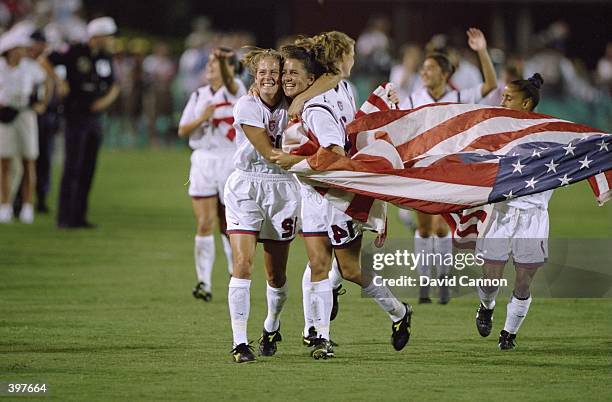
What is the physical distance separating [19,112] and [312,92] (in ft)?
36.5

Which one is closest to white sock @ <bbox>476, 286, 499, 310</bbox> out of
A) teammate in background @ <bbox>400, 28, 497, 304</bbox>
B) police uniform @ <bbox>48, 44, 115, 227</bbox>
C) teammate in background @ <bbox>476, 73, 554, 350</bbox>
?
teammate in background @ <bbox>476, 73, 554, 350</bbox>

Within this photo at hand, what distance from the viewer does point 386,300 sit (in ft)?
32.1

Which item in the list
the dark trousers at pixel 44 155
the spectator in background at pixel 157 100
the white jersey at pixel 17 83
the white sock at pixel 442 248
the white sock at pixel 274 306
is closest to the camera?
the white sock at pixel 274 306

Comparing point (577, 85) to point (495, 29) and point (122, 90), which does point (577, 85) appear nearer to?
point (495, 29)

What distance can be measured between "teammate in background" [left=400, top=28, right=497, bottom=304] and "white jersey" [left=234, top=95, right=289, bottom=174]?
3.00m

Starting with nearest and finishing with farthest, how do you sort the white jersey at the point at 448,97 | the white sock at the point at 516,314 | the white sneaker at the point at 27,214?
the white sock at the point at 516,314 → the white jersey at the point at 448,97 → the white sneaker at the point at 27,214

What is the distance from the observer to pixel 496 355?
973 cm

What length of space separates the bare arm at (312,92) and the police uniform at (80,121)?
9.35m

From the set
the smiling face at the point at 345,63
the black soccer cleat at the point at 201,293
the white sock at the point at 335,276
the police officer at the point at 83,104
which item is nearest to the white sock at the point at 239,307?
the white sock at the point at 335,276

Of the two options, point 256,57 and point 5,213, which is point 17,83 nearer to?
point 5,213

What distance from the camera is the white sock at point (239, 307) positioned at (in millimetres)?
9234

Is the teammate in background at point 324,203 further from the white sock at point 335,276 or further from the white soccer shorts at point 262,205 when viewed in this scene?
the white sock at point 335,276

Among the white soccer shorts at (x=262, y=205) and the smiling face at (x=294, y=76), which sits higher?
the smiling face at (x=294, y=76)

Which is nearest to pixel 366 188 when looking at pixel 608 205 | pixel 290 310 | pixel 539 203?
pixel 539 203
